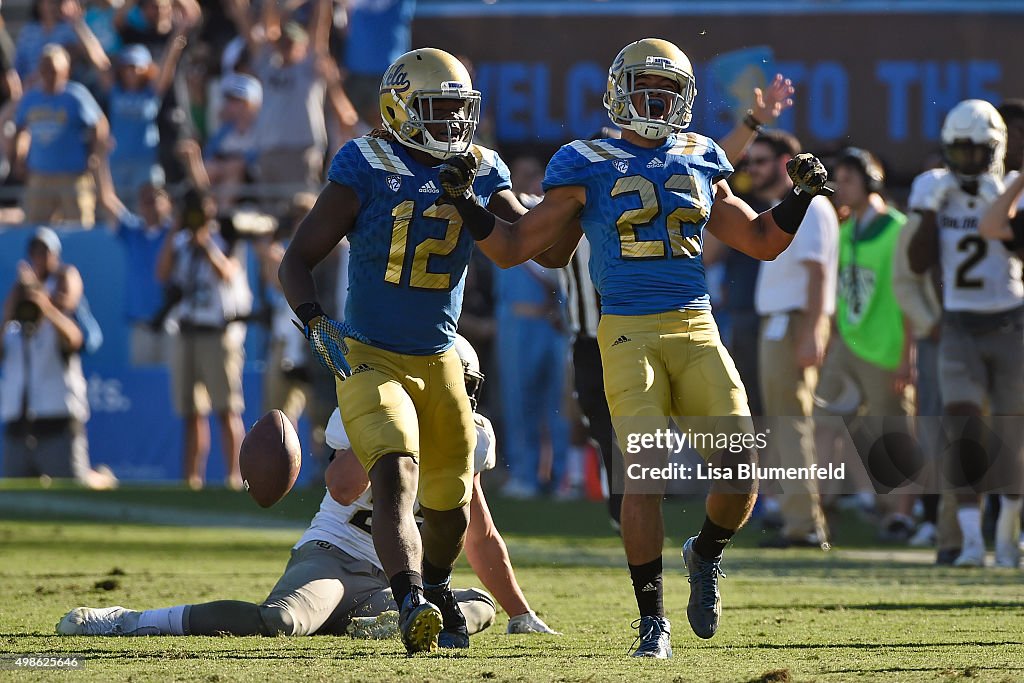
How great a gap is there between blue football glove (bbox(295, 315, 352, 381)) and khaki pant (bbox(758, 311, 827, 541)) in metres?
4.41

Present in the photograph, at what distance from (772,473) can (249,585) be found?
12.0 ft

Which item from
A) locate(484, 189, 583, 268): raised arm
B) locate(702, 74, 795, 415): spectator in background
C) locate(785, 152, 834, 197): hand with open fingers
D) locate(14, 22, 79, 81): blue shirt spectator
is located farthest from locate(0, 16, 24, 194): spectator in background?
locate(785, 152, 834, 197): hand with open fingers

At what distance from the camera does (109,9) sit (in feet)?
51.6

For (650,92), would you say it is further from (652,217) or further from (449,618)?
(449,618)

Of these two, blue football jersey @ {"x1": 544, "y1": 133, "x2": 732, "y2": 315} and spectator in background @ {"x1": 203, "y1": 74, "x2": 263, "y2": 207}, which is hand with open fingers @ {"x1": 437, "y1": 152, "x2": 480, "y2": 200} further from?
spectator in background @ {"x1": 203, "y1": 74, "x2": 263, "y2": 207}

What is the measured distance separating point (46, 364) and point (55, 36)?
3513mm

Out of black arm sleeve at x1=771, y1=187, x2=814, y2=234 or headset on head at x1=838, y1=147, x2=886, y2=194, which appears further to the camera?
headset on head at x1=838, y1=147, x2=886, y2=194

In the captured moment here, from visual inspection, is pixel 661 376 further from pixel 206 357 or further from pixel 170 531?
pixel 206 357

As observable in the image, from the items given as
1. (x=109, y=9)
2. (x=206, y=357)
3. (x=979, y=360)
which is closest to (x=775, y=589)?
(x=979, y=360)

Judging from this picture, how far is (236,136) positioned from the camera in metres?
14.6

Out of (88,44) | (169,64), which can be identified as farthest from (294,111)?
(88,44)

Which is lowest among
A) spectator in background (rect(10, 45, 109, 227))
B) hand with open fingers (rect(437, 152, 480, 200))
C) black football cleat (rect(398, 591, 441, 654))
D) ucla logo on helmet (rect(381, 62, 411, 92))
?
black football cleat (rect(398, 591, 441, 654))

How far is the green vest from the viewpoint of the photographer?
32.4ft

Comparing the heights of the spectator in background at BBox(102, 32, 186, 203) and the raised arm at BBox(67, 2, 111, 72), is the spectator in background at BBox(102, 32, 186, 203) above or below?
below
